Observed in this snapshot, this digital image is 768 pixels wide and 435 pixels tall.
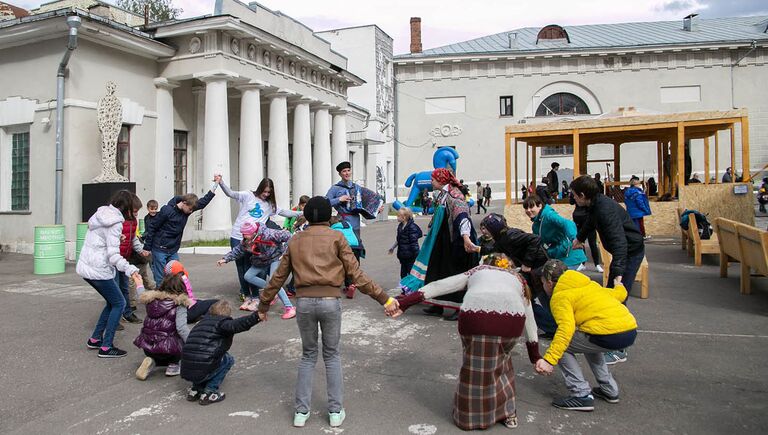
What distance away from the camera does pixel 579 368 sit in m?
4.55

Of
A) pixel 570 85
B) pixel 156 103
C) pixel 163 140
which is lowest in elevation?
pixel 163 140

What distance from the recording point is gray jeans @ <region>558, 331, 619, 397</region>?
14.5 feet

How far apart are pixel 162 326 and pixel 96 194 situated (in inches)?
427

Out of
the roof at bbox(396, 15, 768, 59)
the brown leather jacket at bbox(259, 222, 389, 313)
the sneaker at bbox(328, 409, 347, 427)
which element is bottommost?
the sneaker at bbox(328, 409, 347, 427)

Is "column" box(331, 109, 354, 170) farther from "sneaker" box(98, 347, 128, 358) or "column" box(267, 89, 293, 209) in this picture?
"sneaker" box(98, 347, 128, 358)

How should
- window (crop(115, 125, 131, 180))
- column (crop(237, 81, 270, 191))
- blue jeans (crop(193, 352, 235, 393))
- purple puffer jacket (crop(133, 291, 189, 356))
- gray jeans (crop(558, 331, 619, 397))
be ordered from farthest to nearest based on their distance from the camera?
1. column (crop(237, 81, 270, 191))
2. window (crop(115, 125, 131, 180))
3. purple puffer jacket (crop(133, 291, 189, 356))
4. blue jeans (crop(193, 352, 235, 393))
5. gray jeans (crop(558, 331, 619, 397))

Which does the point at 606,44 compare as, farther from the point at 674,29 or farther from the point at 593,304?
the point at 593,304

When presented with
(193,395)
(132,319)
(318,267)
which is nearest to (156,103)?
(132,319)

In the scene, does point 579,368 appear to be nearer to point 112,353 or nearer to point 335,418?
point 335,418

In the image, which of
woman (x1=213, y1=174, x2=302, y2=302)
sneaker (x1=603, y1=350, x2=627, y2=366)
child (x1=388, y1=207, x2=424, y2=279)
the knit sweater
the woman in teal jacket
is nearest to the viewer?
the knit sweater

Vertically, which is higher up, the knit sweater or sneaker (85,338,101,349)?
the knit sweater

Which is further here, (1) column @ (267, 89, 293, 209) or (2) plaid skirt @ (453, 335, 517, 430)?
(1) column @ (267, 89, 293, 209)

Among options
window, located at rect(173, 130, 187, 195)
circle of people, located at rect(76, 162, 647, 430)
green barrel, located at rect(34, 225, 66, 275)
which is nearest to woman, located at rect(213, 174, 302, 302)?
circle of people, located at rect(76, 162, 647, 430)

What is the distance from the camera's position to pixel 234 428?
4219 millimetres
